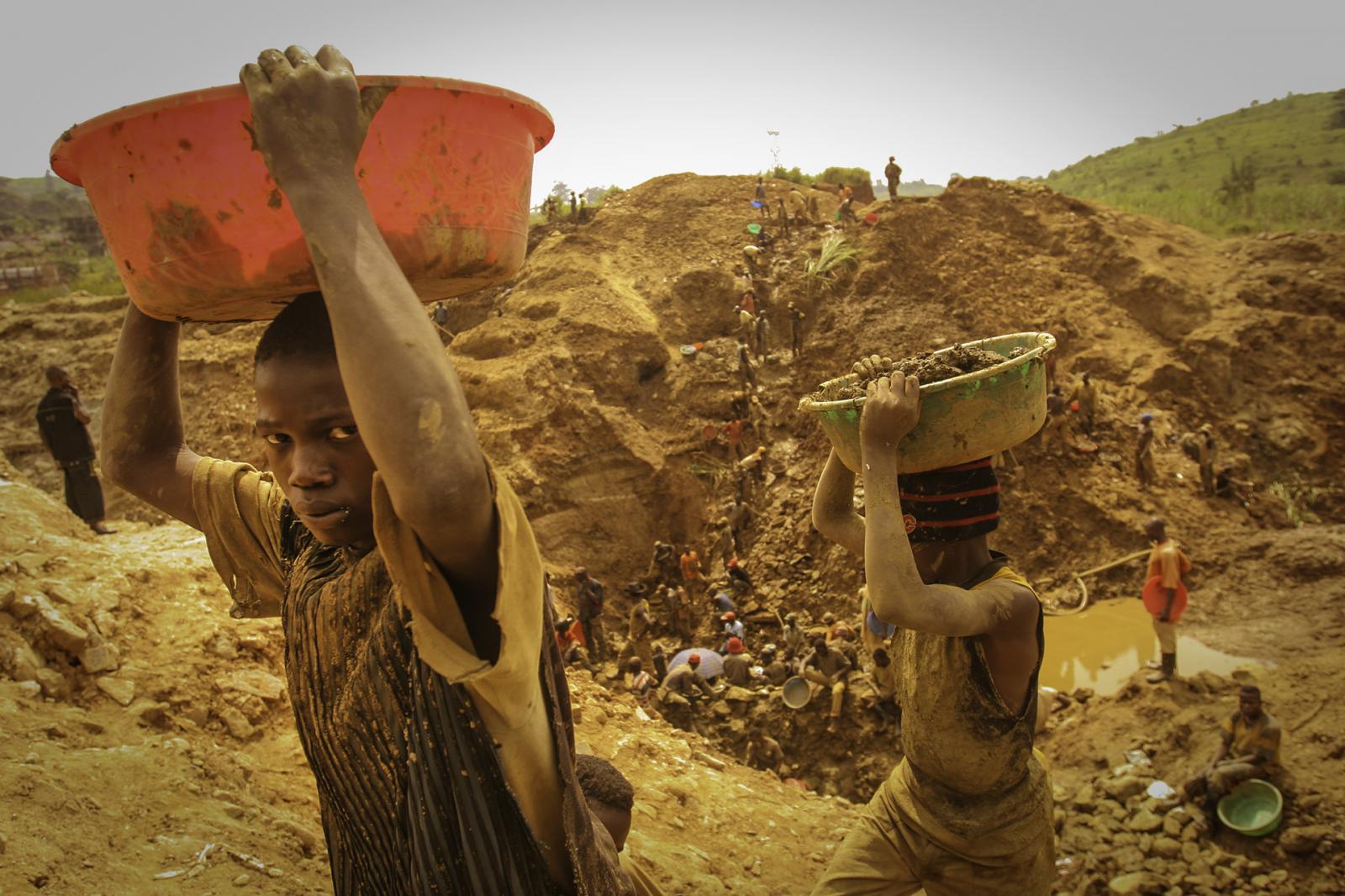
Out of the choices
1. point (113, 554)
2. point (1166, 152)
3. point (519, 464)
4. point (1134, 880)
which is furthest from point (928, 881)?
point (1166, 152)

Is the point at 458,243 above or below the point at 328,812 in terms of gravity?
above

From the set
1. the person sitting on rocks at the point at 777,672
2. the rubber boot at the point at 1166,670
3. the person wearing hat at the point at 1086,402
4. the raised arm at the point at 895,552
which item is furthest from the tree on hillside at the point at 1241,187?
the raised arm at the point at 895,552

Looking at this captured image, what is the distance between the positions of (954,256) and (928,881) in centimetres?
1576

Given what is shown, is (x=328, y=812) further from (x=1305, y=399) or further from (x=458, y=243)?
(x=1305, y=399)

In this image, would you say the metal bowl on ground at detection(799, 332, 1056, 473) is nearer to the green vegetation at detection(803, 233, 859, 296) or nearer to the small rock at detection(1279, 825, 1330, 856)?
the small rock at detection(1279, 825, 1330, 856)

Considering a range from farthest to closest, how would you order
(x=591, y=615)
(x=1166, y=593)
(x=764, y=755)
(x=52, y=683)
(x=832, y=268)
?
(x=832, y=268) → (x=591, y=615) → (x=1166, y=593) → (x=764, y=755) → (x=52, y=683)

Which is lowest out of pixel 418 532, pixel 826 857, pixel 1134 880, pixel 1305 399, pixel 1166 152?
pixel 1134 880

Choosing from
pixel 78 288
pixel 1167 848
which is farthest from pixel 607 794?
pixel 78 288

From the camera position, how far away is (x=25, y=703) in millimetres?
3602

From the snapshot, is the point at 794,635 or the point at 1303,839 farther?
the point at 794,635

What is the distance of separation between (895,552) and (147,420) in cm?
182

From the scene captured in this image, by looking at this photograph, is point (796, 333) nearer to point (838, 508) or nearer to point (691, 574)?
point (691, 574)

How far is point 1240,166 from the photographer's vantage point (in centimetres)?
3362

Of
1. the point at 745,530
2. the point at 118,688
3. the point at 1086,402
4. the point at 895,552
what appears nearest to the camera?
the point at 895,552
